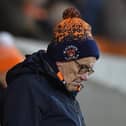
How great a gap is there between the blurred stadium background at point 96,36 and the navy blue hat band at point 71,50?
4.19m

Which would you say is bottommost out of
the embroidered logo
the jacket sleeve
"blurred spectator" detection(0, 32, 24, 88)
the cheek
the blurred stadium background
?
the blurred stadium background

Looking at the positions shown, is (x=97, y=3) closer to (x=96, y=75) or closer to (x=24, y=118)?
(x=96, y=75)

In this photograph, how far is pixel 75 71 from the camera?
5.45m

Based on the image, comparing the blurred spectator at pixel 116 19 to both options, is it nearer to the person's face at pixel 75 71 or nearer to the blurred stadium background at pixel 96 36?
the blurred stadium background at pixel 96 36

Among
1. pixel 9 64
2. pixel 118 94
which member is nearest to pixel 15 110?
pixel 9 64

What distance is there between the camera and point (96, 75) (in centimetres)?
1152

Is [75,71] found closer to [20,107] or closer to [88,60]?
[88,60]

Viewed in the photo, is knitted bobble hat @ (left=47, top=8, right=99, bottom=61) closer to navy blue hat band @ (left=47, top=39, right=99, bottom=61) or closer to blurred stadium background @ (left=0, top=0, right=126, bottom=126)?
navy blue hat band @ (left=47, top=39, right=99, bottom=61)

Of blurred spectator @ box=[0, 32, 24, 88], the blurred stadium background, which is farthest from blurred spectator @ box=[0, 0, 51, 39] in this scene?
blurred spectator @ box=[0, 32, 24, 88]

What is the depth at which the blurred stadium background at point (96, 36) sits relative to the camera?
1041 centimetres

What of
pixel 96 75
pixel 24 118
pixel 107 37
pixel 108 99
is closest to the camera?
pixel 24 118

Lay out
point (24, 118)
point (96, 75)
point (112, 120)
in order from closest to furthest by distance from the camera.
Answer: point (24, 118)
point (112, 120)
point (96, 75)

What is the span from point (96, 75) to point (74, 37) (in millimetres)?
6023

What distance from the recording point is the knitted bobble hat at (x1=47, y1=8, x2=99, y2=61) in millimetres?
5488
